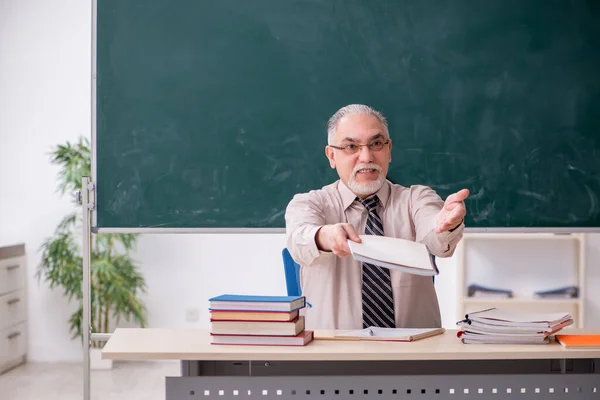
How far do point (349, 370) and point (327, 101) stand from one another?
1.59m

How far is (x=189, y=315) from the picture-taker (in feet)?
18.5

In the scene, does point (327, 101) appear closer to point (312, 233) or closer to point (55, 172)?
point (312, 233)

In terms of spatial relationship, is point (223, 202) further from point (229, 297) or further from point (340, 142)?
point (229, 297)

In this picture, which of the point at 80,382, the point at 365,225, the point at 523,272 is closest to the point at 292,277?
the point at 365,225

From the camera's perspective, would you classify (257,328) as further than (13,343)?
No

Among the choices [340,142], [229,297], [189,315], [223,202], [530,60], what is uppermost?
[530,60]

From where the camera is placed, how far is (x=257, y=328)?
211 cm

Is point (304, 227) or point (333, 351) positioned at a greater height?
→ point (304, 227)

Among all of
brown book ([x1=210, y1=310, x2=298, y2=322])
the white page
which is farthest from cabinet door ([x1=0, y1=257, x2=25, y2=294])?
the white page

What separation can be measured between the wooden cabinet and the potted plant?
161 millimetres

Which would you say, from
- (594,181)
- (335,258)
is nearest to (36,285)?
(335,258)

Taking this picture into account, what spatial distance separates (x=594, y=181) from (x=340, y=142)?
4.84ft

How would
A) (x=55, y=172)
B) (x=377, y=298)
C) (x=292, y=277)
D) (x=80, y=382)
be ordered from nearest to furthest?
(x=377, y=298)
(x=292, y=277)
(x=80, y=382)
(x=55, y=172)

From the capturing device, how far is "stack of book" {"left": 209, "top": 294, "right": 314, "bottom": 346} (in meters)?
2.10
